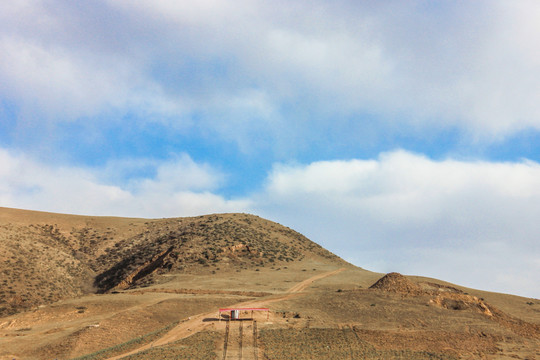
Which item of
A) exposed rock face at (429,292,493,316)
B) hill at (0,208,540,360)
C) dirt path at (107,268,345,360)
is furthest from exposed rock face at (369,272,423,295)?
dirt path at (107,268,345,360)

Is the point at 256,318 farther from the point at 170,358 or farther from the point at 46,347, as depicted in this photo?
the point at 46,347

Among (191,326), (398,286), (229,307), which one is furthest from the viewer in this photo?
(398,286)

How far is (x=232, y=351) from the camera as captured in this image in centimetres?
2731

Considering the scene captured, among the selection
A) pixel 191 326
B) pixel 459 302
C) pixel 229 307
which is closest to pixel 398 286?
pixel 459 302

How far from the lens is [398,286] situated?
43750 millimetres

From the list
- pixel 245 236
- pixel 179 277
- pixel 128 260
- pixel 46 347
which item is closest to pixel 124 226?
pixel 128 260

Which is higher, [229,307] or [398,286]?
[398,286]

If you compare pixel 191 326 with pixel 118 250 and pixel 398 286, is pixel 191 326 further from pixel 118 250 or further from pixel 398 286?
pixel 118 250

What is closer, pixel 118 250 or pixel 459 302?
pixel 459 302

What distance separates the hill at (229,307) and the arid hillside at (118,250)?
328 millimetres

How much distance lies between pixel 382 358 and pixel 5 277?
54027mm

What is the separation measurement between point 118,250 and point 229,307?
51027 mm

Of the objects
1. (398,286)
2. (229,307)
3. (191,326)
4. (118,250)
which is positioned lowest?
(191,326)

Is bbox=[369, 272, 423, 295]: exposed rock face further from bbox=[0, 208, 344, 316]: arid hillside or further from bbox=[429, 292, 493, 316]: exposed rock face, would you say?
bbox=[0, 208, 344, 316]: arid hillside
